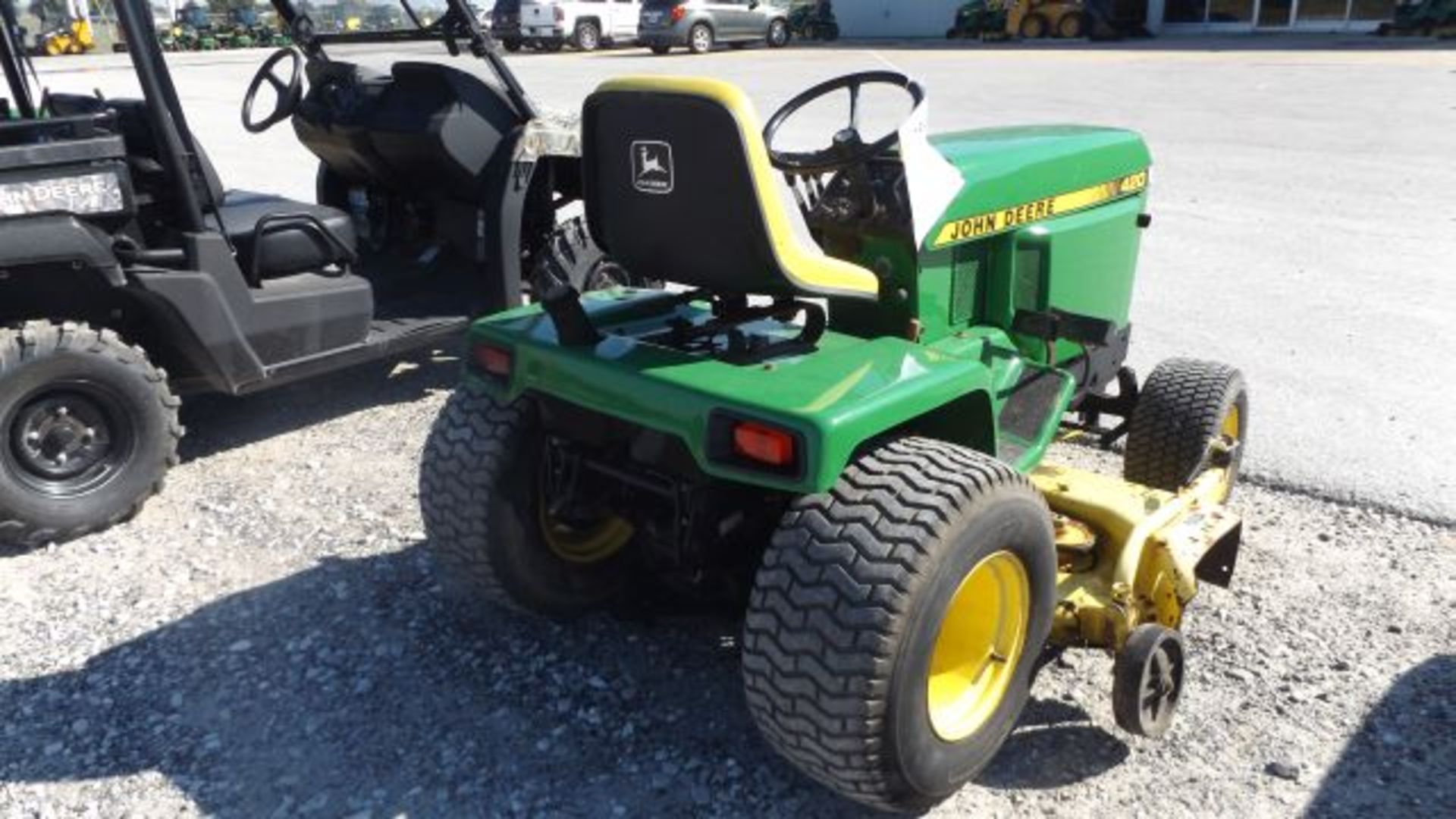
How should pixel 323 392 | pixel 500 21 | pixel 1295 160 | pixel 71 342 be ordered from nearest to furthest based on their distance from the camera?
pixel 71 342 → pixel 323 392 → pixel 1295 160 → pixel 500 21

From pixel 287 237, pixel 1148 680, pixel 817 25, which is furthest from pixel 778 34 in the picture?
pixel 1148 680

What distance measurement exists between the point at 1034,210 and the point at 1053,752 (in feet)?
4.72

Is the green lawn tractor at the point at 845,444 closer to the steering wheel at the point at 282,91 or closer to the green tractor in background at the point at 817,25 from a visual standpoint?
the steering wheel at the point at 282,91

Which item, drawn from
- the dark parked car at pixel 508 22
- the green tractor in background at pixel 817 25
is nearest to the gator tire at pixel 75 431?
the dark parked car at pixel 508 22

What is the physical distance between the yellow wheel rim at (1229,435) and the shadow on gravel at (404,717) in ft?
5.07

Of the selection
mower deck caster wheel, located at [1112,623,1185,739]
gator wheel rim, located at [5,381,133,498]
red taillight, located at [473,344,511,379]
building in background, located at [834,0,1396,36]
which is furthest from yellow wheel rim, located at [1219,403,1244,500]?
building in background, located at [834,0,1396,36]

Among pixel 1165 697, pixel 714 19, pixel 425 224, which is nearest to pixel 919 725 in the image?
pixel 1165 697

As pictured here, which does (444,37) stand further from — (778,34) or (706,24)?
(778,34)

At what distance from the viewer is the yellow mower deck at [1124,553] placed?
283cm

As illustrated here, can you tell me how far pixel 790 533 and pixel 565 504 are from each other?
2.70 feet

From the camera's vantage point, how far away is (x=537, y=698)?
2992 mm

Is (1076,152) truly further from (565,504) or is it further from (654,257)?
(565,504)

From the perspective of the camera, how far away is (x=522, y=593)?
10.1 feet

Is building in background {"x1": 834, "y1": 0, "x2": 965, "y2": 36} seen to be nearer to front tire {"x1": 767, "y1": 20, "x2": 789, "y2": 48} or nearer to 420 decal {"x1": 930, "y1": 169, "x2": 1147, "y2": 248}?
front tire {"x1": 767, "y1": 20, "x2": 789, "y2": 48}
